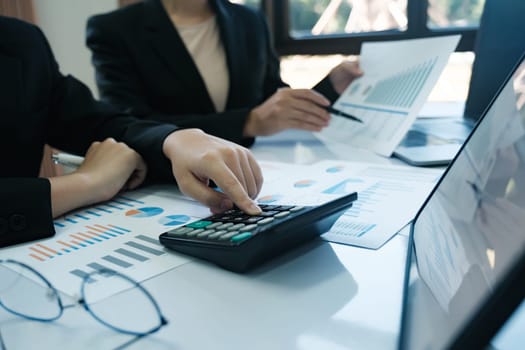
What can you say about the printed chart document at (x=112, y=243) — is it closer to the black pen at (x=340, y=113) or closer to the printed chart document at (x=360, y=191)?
the printed chart document at (x=360, y=191)

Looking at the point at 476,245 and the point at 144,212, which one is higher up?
the point at 476,245

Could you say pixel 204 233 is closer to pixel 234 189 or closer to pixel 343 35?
pixel 234 189

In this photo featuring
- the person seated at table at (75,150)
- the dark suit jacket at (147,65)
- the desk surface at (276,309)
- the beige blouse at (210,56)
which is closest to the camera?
the desk surface at (276,309)

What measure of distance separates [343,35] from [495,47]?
3.40 ft

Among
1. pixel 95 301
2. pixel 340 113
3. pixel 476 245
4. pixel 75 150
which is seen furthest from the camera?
pixel 340 113

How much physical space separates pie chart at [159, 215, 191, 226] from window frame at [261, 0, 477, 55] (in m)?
1.28

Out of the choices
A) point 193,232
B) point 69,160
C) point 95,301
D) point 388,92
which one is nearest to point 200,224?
point 193,232

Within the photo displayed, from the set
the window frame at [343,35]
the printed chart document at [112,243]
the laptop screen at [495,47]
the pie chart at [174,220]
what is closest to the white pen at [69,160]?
the printed chart document at [112,243]

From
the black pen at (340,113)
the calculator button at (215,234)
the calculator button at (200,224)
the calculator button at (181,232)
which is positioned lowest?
the black pen at (340,113)

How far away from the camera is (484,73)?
3.22 feet

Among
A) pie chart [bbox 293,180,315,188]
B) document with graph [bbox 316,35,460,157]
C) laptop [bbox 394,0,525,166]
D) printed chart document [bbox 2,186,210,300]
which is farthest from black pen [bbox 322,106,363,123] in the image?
printed chart document [bbox 2,186,210,300]

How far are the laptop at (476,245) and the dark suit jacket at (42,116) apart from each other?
16.7 inches

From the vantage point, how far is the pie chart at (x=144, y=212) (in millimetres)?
573

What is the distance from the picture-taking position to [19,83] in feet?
2.66
